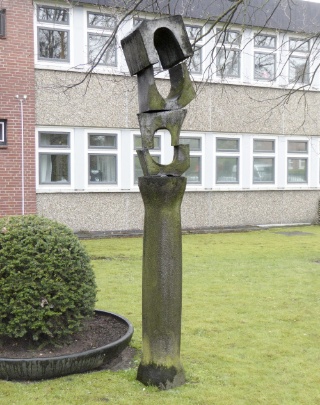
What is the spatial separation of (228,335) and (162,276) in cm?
201

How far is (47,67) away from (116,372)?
1211cm

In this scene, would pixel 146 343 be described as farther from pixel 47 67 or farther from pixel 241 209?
pixel 241 209

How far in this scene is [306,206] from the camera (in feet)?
65.4

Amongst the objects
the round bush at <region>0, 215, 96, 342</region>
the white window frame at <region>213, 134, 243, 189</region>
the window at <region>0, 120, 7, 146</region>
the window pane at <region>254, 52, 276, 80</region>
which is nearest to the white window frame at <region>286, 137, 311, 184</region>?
the white window frame at <region>213, 134, 243, 189</region>

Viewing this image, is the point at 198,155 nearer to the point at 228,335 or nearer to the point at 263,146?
the point at 263,146

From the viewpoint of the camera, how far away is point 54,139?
16000 millimetres

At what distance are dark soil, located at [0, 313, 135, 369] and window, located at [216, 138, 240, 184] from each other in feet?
42.5

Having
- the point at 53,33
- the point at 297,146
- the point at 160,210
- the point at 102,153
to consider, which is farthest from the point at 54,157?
the point at 160,210

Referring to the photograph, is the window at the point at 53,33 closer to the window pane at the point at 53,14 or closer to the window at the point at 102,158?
the window pane at the point at 53,14

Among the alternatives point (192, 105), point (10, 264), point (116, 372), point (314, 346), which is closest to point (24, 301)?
point (10, 264)

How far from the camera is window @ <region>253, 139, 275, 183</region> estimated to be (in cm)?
1912

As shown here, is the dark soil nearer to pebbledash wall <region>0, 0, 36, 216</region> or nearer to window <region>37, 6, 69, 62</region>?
pebbledash wall <region>0, 0, 36, 216</region>

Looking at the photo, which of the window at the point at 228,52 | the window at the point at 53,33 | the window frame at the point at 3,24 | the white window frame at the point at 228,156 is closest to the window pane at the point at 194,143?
the white window frame at the point at 228,156

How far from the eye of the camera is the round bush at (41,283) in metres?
4.80
